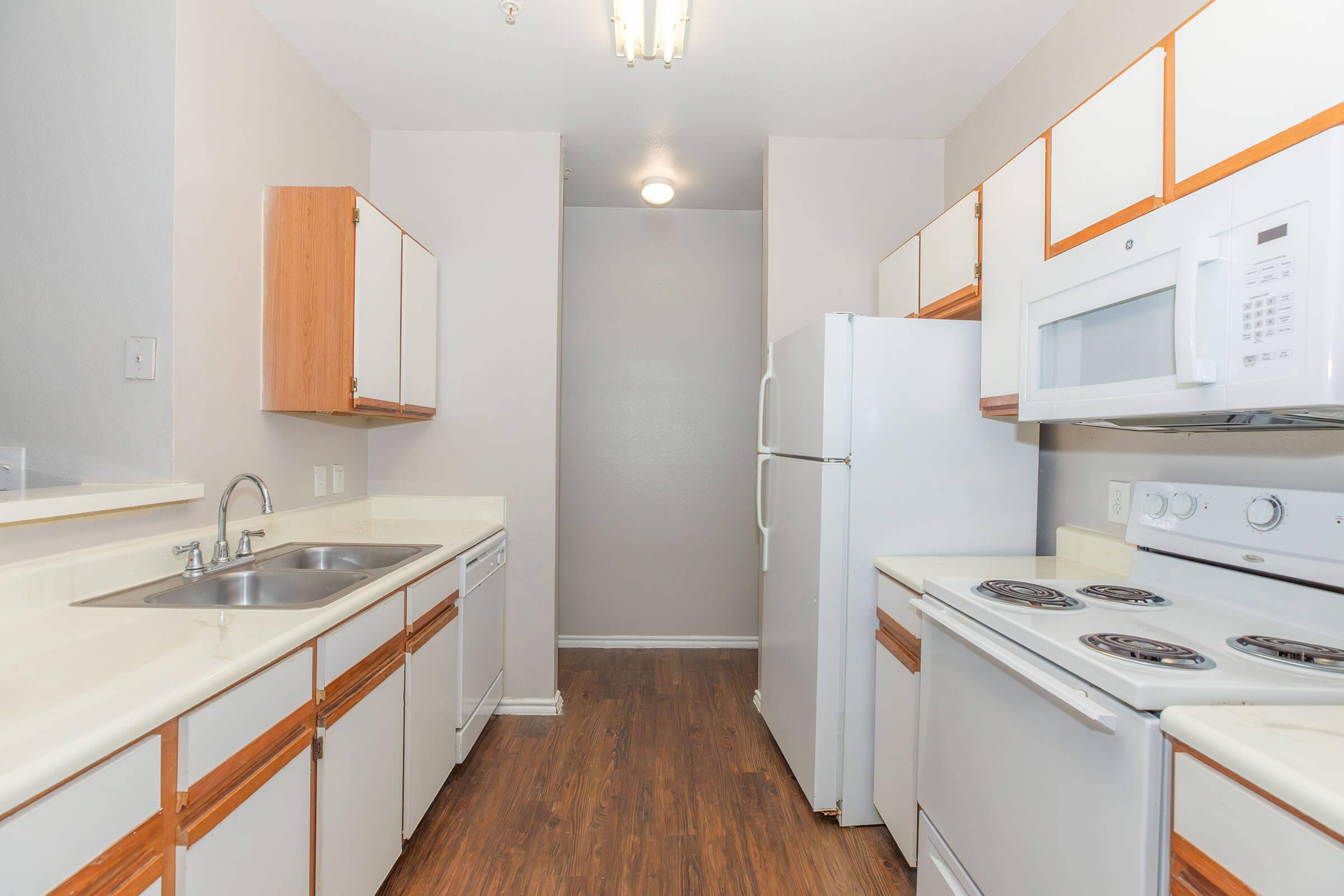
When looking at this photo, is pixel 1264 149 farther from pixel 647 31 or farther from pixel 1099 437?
pixel 647 31

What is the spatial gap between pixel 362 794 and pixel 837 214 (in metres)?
2.84

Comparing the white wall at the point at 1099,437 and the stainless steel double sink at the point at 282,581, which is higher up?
the white wall at the point at 1099,437

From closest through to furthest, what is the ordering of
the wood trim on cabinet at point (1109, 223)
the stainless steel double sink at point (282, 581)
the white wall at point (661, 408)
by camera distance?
the wood trim on cabinet at point (1109, 223)
the stainless steel double sink at point (282, 581)
the white wall at point (661, 408)

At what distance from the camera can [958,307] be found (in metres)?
2.15

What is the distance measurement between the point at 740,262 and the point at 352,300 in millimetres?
2467

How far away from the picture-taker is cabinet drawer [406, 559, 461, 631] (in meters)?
1.88

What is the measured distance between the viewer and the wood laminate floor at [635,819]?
187cm

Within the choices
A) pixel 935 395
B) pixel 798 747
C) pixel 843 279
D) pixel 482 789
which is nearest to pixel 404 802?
pixel 482 789

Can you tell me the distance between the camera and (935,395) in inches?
82.0

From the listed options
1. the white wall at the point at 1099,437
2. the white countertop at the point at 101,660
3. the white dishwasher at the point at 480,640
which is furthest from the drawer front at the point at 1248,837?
the white dishwasher at the point at 480,640

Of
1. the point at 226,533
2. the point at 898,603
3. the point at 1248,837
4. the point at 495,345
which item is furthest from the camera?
the point at 495,345

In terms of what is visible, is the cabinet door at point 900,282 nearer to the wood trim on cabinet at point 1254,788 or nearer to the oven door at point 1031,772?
the oven door at point 1031,772

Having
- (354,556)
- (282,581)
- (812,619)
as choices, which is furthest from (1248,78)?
(354,556)

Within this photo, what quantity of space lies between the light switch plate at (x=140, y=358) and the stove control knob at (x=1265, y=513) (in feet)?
8.54
